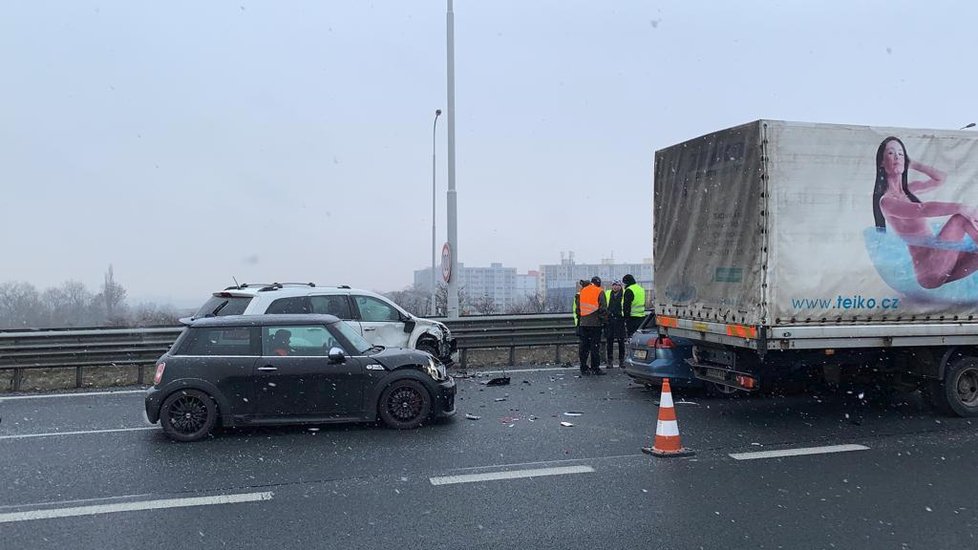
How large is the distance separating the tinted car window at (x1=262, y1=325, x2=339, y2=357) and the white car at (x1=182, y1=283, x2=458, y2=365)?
80.9 inches

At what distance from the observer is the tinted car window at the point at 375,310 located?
12.0 metres

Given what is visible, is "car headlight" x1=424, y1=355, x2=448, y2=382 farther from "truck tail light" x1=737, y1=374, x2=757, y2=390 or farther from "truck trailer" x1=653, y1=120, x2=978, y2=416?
"truck tail light" x1=737, y1=374, x2=757, y2=390

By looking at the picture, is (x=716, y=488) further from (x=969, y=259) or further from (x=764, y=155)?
(x=969, y=259)

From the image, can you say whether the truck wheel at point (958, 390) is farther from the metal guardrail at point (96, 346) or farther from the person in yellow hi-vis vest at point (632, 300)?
the metal guardrail at point (96, 346)

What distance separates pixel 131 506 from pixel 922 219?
8.21 meters

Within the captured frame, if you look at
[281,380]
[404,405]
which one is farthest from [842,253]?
[281,380]

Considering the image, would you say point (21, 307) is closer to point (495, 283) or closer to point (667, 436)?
point (667, 436)

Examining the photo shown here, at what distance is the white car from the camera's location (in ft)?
34.8

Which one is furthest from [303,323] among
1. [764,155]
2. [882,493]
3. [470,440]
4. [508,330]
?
[508,330]

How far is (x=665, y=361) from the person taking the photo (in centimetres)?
1039

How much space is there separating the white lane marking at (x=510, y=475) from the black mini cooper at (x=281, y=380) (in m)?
2.07

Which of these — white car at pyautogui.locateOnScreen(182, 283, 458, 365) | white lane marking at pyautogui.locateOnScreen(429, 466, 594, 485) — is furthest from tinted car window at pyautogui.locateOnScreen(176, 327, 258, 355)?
white lane marking at pyautogui.locateOnScreen(429, 466, 594, 485)

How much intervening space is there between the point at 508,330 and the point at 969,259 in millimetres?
8179

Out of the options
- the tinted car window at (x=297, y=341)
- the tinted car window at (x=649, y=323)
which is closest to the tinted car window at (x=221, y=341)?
the tinted car window at (x=297, y=341)
